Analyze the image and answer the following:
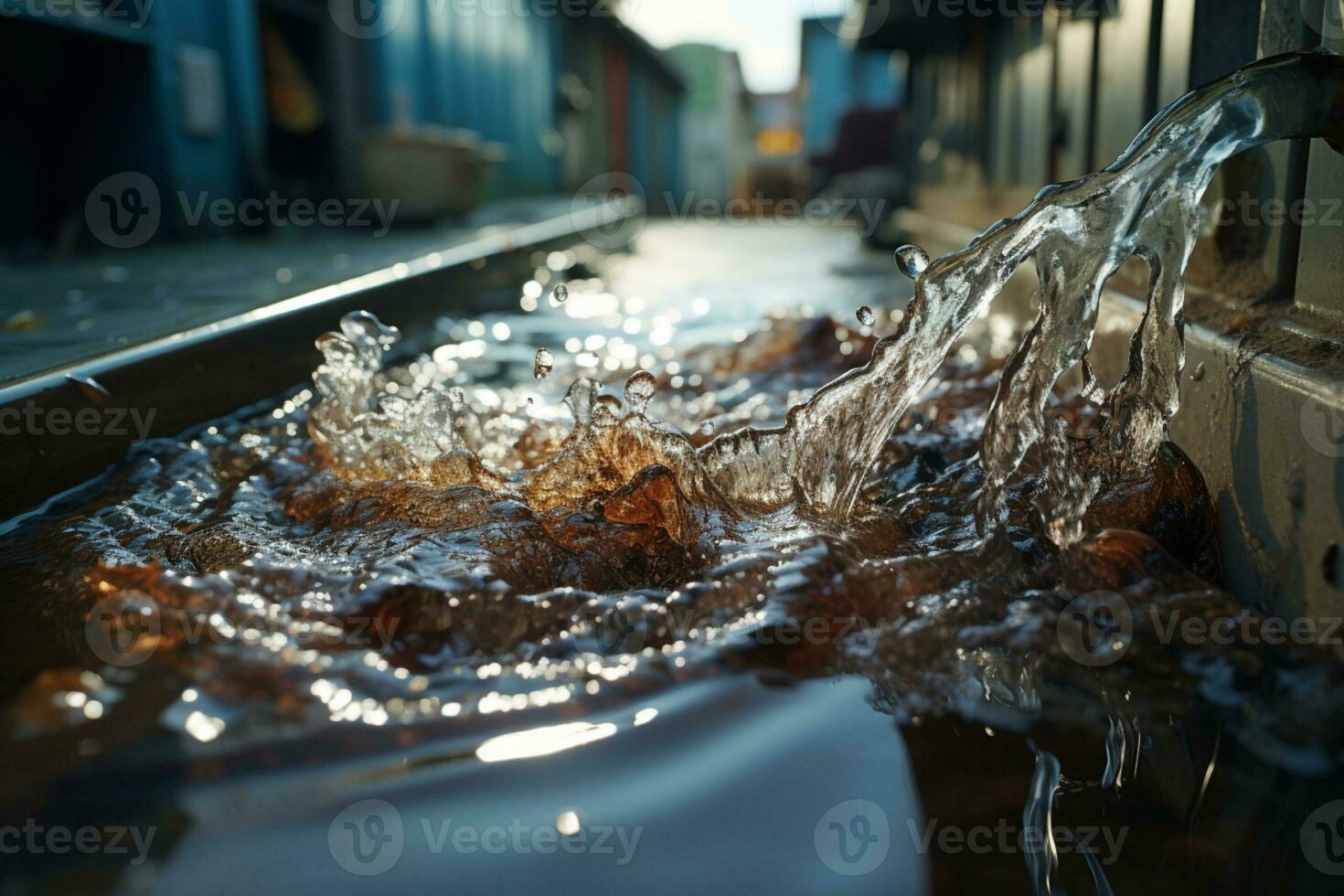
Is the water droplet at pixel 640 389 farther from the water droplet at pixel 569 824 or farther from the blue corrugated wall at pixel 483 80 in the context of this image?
the blue corrugated wall at pixel 483 80

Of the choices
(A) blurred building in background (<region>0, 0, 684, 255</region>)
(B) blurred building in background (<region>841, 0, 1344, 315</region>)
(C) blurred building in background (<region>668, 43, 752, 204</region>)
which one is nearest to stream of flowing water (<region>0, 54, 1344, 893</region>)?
(B) blurred building in background (<region>841, 0, 1344, 315</region>)

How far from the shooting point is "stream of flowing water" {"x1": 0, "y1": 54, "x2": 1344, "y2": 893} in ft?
3.16

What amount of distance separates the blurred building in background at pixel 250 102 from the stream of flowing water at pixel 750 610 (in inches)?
158

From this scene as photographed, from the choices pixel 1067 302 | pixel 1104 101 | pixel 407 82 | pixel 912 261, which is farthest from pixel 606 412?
pixel 407 82

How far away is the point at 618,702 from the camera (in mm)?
1088

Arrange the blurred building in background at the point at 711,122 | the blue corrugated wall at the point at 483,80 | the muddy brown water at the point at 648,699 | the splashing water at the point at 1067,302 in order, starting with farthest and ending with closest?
the blurred building in background at the point at 711,122 → the blue corrugated wall at the point at 483,80 → the splashing water at the point at 1067,302 → the muddy brown water at the point at 648,699

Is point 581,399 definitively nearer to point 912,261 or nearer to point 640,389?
point 640,389

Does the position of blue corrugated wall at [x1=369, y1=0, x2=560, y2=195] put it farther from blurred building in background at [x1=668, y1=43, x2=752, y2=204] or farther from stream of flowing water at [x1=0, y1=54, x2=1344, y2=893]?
blurred building in background at [x1=668, y1=43, x2=752, y2=204]

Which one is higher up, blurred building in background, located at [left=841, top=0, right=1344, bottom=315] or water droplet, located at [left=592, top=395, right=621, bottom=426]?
blurred building in background, located at [left=841, top=0, right=1344, bottom=315]

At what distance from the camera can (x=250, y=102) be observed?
21.4ft

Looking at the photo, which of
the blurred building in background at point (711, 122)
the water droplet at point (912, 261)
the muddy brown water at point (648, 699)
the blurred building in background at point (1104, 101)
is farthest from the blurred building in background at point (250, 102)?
the blurred building in background at point (711, 122)

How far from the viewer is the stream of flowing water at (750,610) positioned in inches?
37.9

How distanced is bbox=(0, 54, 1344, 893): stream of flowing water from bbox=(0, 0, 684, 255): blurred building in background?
402 cm

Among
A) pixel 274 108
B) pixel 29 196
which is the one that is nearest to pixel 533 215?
pixel 274 108
